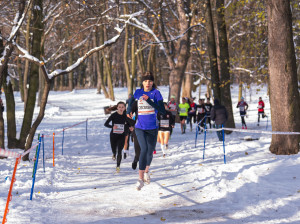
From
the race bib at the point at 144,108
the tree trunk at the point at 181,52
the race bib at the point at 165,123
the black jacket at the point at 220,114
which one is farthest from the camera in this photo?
the tree trunk at the point at 181,52

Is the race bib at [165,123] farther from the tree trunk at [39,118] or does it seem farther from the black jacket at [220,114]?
the tree trunk at [39,118]

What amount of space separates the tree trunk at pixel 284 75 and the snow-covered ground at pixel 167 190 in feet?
2.55

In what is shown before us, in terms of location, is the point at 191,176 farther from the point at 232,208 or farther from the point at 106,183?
the point at 232,208

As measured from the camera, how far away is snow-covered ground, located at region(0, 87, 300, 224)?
5172mm

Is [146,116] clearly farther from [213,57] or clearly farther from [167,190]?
[213,57]

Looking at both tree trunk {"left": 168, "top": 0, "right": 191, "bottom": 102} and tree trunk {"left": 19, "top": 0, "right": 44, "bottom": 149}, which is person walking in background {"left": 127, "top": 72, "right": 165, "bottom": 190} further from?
tree trunk {"left": 168, "top": 0, "right": 191, "bottom": 102}

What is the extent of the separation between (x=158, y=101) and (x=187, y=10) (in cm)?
1543

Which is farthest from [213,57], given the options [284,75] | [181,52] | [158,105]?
[158,105]

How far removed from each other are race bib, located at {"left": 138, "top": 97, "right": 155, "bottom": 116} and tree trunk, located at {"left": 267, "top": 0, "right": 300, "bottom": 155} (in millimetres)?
4192

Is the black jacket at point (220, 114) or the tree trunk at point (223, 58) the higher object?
the tree trunk at point (223, 58)

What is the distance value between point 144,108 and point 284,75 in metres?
4.43

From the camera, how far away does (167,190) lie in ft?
22.1

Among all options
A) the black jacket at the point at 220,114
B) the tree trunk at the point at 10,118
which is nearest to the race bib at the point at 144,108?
the tree trunk at the point at 10,118

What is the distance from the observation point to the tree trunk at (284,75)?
9.27 metres
